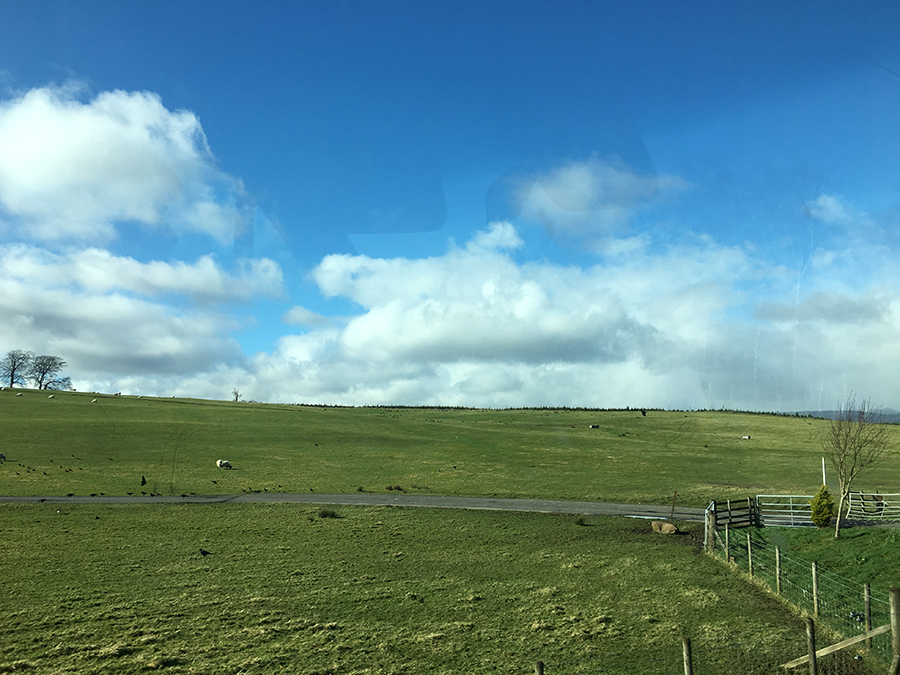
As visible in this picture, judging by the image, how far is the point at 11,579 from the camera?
76.5ft

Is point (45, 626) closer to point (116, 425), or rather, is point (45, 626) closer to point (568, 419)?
point (116, 425)

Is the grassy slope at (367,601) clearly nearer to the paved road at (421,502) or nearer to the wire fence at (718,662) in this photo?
the wire fence at (718,662)

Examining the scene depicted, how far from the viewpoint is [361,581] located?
79.2ft

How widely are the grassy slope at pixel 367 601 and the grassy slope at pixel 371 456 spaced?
17876 mm

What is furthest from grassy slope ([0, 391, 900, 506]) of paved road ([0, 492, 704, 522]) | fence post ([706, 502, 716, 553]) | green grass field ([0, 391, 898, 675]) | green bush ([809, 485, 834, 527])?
fence post ([706, 502, 716, 553])

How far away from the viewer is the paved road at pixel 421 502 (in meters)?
41.4

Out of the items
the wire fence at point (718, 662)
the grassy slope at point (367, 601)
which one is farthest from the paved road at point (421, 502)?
the wire fence at point (718, 662)

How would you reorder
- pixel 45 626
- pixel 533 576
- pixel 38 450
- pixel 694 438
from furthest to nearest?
pixel 694 438, pixel 38 450, pixel 533 576, pixel 45 626

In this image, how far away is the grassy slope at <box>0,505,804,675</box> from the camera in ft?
54.4

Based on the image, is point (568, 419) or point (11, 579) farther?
point (568, 419)

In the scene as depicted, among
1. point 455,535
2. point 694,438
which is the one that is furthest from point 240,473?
point 694,438

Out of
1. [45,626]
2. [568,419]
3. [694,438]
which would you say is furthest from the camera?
[568,419]

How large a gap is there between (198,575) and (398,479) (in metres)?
33.2

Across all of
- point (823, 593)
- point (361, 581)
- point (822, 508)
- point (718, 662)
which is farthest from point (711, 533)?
point (361, 581)
